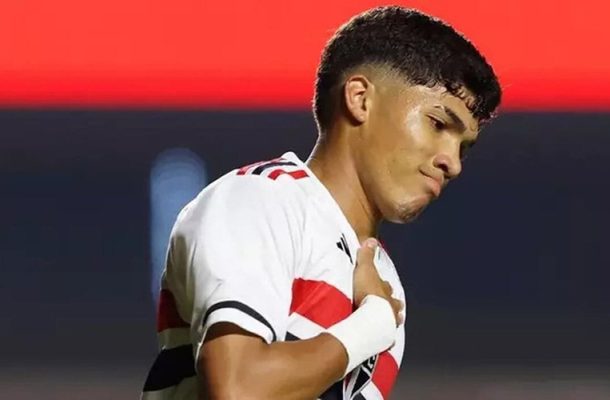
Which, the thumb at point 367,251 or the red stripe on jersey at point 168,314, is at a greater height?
the thumb at point 367,251

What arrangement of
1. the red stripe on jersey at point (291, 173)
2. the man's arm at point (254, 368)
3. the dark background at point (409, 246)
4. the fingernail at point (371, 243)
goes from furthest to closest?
the dark background at point (409, 246) → the fingernail at point (371, 243) → the red stripe on jersey at point (291, 173) → the man's arm at point (254, 368)

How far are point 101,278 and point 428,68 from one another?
12.3 feet

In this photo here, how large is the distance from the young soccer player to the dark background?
3.37m

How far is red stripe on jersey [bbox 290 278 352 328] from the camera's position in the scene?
1.72 metres

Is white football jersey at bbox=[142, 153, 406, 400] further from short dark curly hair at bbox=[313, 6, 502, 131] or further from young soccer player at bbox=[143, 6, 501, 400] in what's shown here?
short dark curly hair at bbox=[313, 6, 502, 131]

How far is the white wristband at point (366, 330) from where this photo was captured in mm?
1692

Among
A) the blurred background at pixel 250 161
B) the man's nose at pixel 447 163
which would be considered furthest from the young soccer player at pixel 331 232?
the blurred background at pixel 250 161

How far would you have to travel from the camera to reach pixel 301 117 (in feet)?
17.1

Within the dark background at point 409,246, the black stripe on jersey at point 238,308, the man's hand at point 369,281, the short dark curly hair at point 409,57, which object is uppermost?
the short dark curly hair at point 409,57

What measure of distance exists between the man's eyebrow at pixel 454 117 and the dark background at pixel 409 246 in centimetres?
344

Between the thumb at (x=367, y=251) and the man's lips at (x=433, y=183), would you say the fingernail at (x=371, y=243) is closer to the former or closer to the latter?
the thumb at (x=367, y=251)

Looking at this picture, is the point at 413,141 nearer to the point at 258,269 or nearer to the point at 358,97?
the point at 358,97

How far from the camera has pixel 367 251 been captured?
1871mm

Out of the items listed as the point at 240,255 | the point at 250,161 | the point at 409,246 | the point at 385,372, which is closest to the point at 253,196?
the point at 240,255
